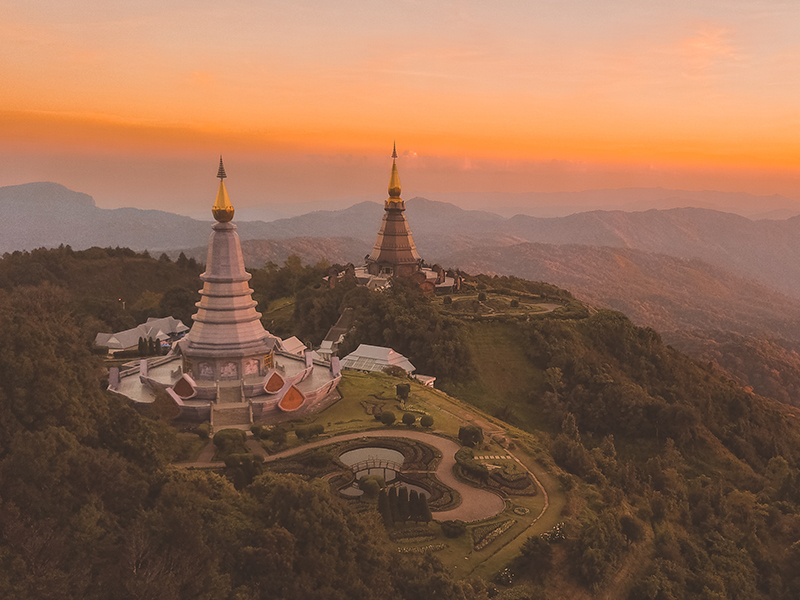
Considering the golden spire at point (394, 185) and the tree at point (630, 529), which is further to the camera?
the golden spire at point (394, 185)

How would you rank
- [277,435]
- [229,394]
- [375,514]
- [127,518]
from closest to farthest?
[127,518] < [375,514] < [277,435] < [229,394]

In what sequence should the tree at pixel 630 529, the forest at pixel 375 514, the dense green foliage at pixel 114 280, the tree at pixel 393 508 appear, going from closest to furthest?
the forest at pixel 375 514 → the tree at pixel 393 508 → the tree at pixel 630 529 → the dense green foliage at pixel 114 280

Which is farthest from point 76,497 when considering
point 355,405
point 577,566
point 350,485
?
point 355,405

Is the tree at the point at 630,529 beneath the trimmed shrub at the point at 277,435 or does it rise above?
beneath

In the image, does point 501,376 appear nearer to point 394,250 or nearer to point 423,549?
point 394,250

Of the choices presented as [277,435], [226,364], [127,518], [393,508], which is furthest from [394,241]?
[127,518]

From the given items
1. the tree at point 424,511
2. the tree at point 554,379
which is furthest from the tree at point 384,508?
the tree at point 554,379

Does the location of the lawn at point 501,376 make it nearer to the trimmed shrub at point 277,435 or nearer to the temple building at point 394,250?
the temple building at point 394,250

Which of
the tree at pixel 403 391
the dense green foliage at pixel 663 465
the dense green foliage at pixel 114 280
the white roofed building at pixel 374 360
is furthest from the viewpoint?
the dense green foliage at pixel 114 280

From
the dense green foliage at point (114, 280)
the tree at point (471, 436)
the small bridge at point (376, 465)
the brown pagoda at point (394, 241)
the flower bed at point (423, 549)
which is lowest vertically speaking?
the dense green foliage at point (114, 280)
